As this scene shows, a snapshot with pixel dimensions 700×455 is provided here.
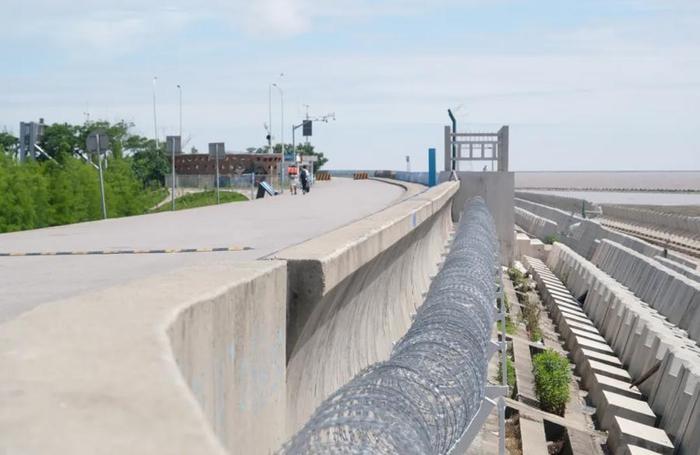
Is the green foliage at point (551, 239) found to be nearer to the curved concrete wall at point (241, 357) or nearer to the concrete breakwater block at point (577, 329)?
the concrete breakwater block at point (577, 329)

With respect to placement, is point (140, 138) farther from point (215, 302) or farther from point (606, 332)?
point (215, 302)

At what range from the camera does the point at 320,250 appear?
630 centimetres

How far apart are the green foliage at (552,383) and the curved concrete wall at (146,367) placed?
8521 millimetres

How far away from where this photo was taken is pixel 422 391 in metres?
4.58

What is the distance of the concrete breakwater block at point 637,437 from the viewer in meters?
10.9

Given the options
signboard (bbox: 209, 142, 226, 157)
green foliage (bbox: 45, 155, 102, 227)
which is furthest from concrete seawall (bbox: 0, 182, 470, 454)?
green foliage (bbox: 45, 155, 102, 227)

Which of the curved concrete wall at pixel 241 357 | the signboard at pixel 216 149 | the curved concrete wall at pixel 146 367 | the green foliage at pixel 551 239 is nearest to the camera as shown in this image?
the curved concrete wall at pixel 146 367

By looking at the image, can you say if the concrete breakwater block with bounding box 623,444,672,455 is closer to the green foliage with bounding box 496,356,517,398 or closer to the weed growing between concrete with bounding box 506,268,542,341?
the green foliage with bounding box 496,356,517,398

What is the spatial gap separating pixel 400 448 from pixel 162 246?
48.4 ft

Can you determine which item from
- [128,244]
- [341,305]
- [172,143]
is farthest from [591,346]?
[172,143]

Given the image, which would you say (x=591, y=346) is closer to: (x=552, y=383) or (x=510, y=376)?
(x=510, y=376)

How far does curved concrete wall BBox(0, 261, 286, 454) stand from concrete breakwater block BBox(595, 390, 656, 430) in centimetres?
795

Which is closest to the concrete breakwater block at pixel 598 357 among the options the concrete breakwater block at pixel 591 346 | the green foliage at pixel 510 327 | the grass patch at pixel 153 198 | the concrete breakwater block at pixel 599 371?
the concrete breakwater block at pixel 591 346

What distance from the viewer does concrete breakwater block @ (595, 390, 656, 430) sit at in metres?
12.4
